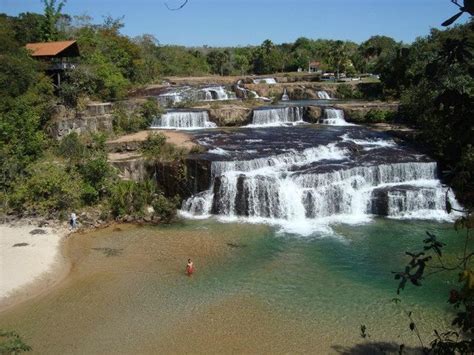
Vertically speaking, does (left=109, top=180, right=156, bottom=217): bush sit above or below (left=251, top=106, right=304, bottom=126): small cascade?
below

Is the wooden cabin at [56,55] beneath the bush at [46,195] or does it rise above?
above

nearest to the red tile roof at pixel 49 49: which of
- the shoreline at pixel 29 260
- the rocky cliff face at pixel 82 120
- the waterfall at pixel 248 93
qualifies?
the rocky cliff face at pixel 82 120

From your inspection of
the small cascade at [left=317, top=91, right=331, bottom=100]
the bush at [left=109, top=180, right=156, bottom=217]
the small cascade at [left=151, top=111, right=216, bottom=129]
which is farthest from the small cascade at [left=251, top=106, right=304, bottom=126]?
the bush at [left=109, top=180, right=156, bottom=217]

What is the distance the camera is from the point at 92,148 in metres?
24.7

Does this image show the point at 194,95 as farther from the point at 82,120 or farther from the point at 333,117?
the point at 82,120

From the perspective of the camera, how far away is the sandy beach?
14.1 m

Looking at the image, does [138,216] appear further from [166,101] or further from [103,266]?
[166,101]

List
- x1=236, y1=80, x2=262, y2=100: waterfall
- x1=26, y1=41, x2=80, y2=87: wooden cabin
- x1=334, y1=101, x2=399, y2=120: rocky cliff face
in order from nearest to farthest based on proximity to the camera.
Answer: x1=26, y1=41, x2=80, y2=87: wooden cabin → x1=334, y1=101, x2=399, y2=120: rocky cliff face → x1=236, y1=80, x2=262, y2=100: waterfall

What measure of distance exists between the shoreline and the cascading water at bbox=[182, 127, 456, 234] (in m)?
6.11

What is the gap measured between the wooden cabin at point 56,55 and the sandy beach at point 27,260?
46.0 feet

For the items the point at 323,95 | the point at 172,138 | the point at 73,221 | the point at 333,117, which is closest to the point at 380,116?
the point at 333,117

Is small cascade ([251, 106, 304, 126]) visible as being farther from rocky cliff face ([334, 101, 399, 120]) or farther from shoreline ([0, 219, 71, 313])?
shoreline ([0, 219, 71, 313])

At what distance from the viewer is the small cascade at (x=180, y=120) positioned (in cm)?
3153

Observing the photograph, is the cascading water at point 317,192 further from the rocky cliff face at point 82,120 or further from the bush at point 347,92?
the bush at point 347,92
